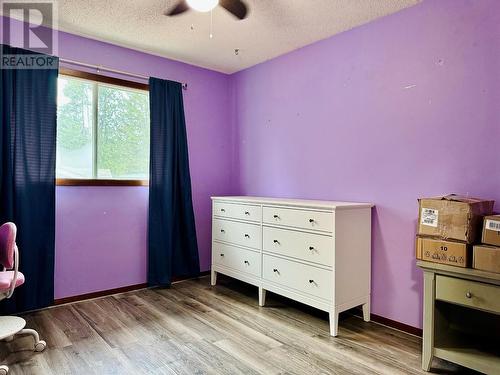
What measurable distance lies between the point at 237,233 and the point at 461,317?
6.29ft

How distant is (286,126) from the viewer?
3469mm

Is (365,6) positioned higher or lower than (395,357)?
higher

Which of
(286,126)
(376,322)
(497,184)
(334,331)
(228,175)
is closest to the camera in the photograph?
(497,184)

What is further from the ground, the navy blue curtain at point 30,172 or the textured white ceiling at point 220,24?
the textured white ceiling at point 220,24

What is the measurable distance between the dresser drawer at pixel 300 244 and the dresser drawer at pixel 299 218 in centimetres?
6

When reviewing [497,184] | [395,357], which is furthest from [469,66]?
[395,357]

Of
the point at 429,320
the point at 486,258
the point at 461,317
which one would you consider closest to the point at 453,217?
the point at 486,258

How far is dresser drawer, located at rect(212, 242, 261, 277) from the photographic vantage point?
10.2 ft

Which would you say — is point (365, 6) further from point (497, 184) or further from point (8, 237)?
point (8, 237)

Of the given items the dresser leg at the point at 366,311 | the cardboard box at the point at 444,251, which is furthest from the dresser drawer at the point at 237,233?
the cardboard box at the point at 444,251

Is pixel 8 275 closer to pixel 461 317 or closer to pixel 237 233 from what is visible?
pixel 237 233

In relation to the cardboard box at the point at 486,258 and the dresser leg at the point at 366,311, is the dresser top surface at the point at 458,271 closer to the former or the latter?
the cardboard box at the point at 486,258

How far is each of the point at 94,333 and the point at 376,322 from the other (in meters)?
2.18

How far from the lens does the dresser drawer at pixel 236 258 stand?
311 centimetres
